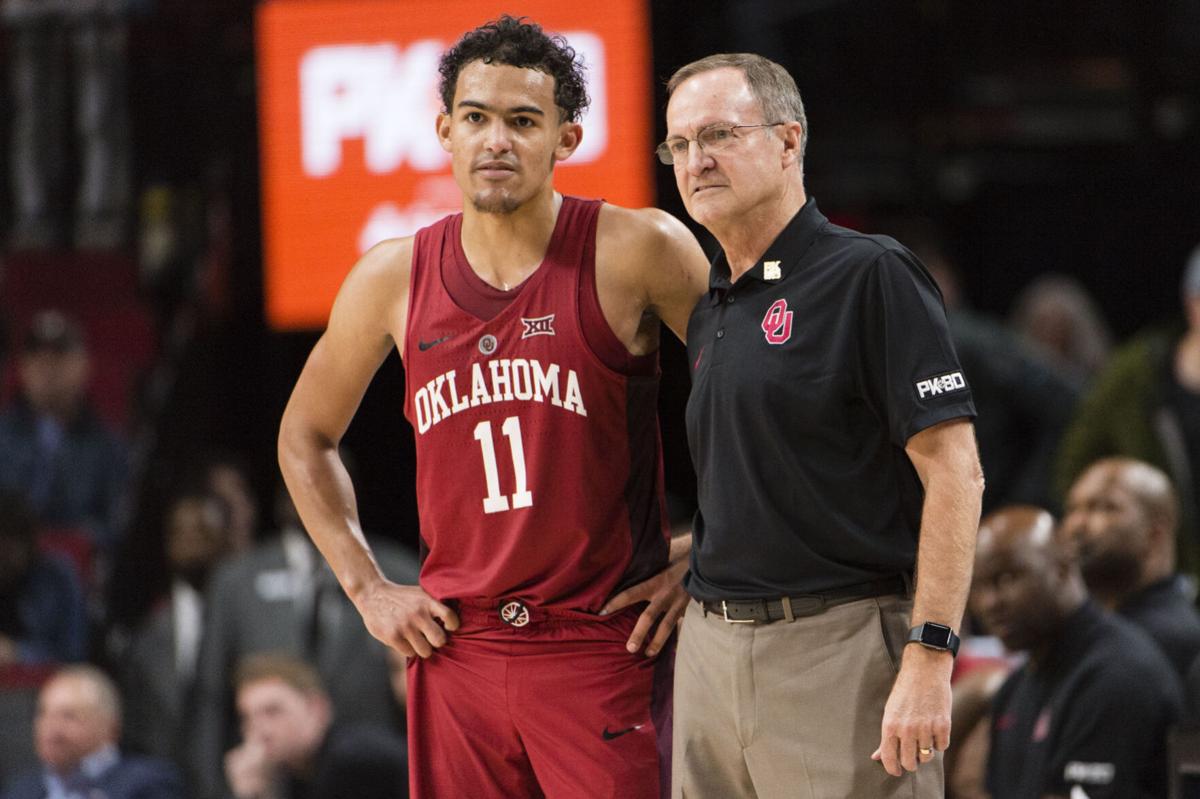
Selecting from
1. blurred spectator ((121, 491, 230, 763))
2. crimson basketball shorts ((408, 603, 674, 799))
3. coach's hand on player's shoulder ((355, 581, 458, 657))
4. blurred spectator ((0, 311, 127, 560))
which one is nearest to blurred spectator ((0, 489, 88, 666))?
blurred spectator ((121, 491, 230, 763))

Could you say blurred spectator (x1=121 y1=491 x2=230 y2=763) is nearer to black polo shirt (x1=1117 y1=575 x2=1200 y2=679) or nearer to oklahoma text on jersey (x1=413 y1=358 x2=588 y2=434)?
black polo shirt (x1=1117 y1=575 x2=1200 y2=679)

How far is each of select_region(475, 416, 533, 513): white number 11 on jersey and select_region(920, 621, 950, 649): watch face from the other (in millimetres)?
816

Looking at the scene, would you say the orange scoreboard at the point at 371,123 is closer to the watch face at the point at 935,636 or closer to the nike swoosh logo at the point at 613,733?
the nike swoosh logo at the point at 613,733

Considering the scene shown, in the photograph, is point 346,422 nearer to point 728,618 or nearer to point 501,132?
point 501,132

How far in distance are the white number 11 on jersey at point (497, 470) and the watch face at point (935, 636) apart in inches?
32.1

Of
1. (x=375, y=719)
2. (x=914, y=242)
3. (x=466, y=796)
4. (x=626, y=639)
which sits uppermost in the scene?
(x=914, y=242)

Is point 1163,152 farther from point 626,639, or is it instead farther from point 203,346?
point 626,639

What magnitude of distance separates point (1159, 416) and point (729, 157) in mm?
3327

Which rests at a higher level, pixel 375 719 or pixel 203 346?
pixel 203 346

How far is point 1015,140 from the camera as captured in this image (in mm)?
11133

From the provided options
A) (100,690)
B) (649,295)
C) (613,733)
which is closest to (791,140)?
(649,295)

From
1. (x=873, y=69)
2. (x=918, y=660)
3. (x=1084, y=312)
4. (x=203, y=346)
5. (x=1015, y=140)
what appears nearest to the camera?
(x=918, y=660)

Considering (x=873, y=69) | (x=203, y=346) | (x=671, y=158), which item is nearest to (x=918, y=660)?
(x=671, y=158)

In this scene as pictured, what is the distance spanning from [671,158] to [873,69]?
7.26 m
